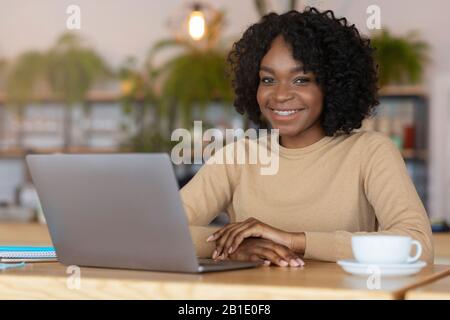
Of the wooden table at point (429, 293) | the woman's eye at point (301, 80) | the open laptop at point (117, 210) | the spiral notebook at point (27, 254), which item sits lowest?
the spiral notebook at point (27, 254)

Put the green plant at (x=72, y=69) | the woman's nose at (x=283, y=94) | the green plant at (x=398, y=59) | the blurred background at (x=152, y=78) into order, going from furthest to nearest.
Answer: the green plant at (x=72, y=69), the blurred background at (x=152, y=78), the green plant at (x=398, y=59), the woman's nose at (x=283, y=94)

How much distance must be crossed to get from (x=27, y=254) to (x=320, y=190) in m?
0.72

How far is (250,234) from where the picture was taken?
1743 millimetres

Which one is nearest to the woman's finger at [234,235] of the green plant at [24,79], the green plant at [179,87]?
the green plant at [179,87]

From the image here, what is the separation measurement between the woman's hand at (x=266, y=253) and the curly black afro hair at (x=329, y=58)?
531mm

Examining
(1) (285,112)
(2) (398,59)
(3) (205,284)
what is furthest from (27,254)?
(2) (398,59)

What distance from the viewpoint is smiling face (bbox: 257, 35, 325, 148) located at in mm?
2139

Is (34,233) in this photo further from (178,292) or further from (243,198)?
(178,292)

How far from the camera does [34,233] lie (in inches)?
131

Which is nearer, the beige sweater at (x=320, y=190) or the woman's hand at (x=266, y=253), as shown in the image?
the woman's hand at (x=266, y=253)

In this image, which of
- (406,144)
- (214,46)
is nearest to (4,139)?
(214,46)

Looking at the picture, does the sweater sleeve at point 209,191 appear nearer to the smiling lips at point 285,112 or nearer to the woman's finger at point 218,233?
the smiling lips at point 285,112

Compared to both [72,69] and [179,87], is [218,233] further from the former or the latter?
[72,69]

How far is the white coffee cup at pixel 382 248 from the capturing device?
4.68 ft
